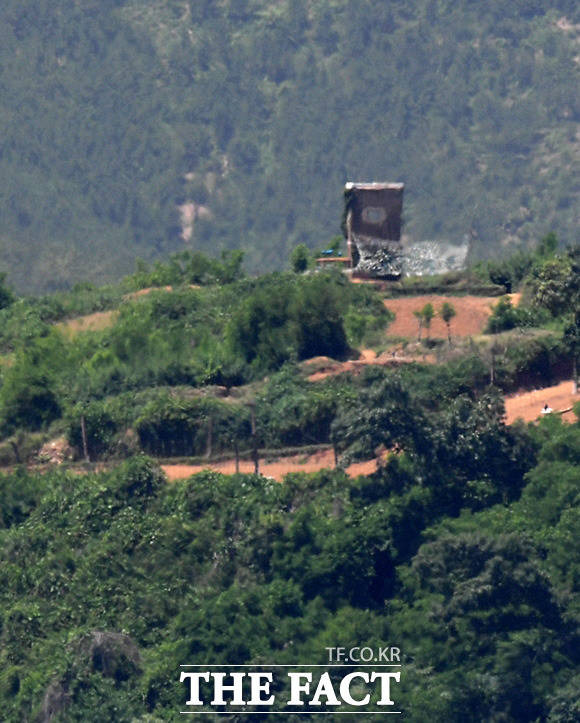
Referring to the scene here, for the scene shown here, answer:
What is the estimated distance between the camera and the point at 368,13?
11525cm

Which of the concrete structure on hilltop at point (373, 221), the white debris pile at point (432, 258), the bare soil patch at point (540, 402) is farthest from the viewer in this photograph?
the white debris pile at point (432, 258)

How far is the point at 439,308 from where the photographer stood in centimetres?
5847

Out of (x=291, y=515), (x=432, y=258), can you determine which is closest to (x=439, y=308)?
(x=432, y=258)

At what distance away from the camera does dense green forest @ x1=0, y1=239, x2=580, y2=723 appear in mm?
45781

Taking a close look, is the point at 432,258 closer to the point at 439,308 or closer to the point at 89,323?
the point at 439,308

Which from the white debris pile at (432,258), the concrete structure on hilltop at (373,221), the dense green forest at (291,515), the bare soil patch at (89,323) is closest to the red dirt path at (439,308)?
the dense green forest at (291,515)

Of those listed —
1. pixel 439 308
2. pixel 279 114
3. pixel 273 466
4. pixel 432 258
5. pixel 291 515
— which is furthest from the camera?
pixel 279 114

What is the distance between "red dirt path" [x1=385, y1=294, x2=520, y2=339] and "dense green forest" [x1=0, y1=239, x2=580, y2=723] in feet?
1.15

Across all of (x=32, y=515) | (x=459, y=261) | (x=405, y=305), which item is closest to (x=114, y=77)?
(x=459, y=261)

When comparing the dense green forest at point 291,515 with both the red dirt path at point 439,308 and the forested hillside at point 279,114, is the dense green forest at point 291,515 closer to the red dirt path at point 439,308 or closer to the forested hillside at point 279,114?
the red dirt path at point 439,308

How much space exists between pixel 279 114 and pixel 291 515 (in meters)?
66.6

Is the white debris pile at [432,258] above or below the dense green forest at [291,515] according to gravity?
above

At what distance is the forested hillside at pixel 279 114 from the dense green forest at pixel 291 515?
152 feet

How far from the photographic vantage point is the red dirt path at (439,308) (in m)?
57.3
